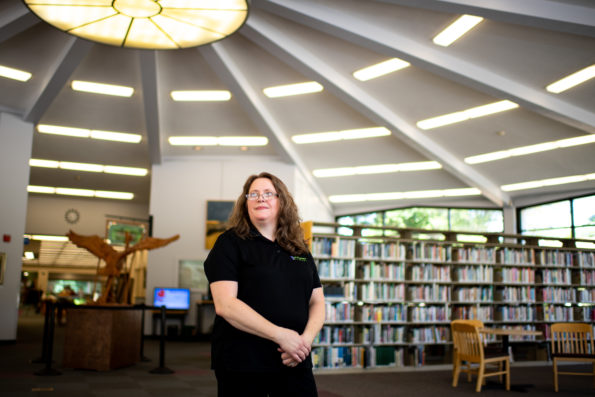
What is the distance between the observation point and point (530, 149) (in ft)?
36.5

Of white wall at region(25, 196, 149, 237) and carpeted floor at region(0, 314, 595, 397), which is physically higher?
white wall at region(25, 196, 149, 237)

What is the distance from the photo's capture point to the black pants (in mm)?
1761

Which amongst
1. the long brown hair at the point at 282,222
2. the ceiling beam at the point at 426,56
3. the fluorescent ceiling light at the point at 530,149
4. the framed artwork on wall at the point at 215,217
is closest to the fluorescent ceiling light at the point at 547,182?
the fluorescent ceiling light at the point at 530,149

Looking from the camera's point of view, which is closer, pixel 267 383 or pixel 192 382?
pixel 267 383

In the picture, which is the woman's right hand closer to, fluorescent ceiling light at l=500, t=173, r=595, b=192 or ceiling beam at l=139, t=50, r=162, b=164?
ceiling beam at l=139, t=50, r=162, b=164

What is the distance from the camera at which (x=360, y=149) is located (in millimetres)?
13023

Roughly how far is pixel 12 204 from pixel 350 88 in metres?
7.23

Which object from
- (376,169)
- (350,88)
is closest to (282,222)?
(350,88)

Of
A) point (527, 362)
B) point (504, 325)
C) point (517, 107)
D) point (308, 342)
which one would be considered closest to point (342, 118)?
point (517, 107)

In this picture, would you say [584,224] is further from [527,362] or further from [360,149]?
[360,149]

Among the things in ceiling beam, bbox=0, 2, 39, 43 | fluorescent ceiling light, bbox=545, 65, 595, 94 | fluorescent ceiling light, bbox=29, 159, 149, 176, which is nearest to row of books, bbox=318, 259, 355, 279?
fluorescent ceiling light, bbox=545, 65, 595, 94

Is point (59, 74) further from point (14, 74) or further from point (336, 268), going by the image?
point (336, 268)

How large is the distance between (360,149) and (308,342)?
37.6 feet

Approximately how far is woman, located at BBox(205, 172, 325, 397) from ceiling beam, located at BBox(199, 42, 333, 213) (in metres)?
7.60
